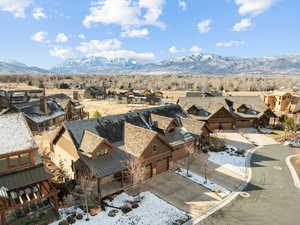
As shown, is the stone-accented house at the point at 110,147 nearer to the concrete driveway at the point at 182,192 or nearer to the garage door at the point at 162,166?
the garage door at the point at 162,166

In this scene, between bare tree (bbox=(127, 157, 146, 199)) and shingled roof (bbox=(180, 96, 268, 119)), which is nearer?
bare tree (bbox=(127, 157, 146, 199))

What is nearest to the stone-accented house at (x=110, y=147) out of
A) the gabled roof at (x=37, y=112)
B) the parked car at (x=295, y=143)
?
the gabled roof at (x=37, y=112)

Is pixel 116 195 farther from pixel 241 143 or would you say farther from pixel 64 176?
pixel 241 143

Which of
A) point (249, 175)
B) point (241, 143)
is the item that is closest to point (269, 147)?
point (241, 143)

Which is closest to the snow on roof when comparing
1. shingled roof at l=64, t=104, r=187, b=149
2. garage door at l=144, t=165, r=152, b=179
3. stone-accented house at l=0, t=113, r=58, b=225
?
stone-accented house at l=0, t=113, r=58, b=225

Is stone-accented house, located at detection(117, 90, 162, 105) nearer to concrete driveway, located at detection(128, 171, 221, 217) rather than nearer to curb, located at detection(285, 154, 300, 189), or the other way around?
curb, located at detection(285, 154, 300, 189)

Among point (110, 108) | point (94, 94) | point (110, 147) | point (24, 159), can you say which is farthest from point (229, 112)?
point (94, 94)
